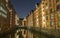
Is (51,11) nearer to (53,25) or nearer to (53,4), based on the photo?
(53,4)

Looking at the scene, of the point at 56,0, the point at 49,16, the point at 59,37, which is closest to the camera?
the point at 59,37

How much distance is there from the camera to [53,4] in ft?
247

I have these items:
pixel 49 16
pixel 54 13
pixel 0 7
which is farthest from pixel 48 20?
pixel 0 7

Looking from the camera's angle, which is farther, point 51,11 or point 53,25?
point 51,11

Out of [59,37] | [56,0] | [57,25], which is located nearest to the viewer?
[59,37]

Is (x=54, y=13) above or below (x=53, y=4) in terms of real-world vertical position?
below

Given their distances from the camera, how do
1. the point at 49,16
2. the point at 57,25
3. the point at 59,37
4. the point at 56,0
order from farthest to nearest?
the point at 49,16 < the point at 56,0 < the point at 57,25 < the point at 59,37

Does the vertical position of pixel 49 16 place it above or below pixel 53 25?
above

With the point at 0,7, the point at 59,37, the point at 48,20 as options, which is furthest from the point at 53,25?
the point at 59,37

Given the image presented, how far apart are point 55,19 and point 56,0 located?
32.0 feet

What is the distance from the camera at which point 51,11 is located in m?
77.2

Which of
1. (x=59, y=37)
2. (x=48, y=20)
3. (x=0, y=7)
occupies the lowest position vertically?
(x=59, y=37)

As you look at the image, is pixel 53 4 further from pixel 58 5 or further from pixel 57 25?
pixel 57 25

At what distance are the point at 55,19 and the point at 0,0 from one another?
27.9 metres
